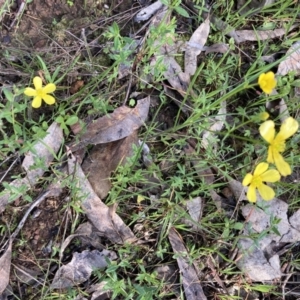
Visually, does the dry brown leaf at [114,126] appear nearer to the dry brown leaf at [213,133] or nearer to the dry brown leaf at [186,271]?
the dry brown leaf at [213,133]

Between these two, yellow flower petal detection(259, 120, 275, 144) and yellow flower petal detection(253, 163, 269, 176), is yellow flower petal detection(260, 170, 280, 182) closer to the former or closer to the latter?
yellow flower petal detection(253, 163, 269, 176)

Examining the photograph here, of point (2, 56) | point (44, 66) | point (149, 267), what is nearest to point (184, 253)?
point (149, 267)

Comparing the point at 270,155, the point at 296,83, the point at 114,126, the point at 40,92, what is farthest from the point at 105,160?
the point at 296,83

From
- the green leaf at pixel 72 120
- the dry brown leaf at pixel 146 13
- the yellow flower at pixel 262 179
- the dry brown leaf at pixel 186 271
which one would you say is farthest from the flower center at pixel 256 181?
the dry brown leaf at pixel 146 13

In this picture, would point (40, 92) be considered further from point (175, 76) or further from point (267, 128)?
point (267, 128)

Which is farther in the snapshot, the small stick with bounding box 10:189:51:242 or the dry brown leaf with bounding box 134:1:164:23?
the dry brown leaf with bounding box 134:1:164:23

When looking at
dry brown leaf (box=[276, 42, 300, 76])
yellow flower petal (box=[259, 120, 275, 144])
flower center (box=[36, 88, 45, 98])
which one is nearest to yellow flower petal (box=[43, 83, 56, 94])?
flower center (box=[36, 88, 45, 98])

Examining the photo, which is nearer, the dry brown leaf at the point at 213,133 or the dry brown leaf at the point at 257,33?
the dry brown leaf at the point at 213,133
